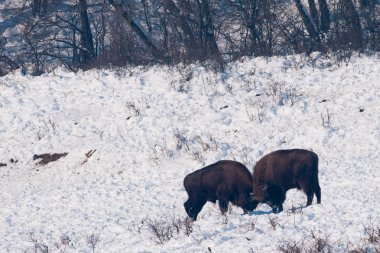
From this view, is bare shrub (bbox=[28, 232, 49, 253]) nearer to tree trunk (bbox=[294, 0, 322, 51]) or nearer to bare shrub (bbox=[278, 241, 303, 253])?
bare shrub (bbox=[278, 241, 303, 253])

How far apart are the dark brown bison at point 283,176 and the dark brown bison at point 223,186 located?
0.15m

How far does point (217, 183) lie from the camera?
11.5 metres

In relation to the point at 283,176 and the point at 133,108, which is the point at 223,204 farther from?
the point at 133,108

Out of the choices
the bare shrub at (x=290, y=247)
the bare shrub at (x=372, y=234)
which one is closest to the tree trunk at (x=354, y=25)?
the bare shrub at (x=372, y=234)

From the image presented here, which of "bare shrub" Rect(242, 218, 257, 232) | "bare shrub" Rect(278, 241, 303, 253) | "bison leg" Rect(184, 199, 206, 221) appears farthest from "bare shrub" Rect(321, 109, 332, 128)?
"bare shrub" Rect(278, 241, 303, 253)

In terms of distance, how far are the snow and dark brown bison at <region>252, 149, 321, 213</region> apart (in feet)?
1.30

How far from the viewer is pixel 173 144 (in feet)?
54.9

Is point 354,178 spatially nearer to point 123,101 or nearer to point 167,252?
point 167,252

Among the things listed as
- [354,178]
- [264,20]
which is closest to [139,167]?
[354,178]

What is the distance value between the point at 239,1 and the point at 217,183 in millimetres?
14550

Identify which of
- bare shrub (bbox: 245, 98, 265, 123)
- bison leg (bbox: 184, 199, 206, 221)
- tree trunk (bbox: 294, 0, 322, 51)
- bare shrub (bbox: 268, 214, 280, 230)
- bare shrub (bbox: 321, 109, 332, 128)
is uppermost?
tree trunk (bbox: 294, 0, 322, 51)

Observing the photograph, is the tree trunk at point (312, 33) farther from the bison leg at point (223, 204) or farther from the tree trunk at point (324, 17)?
the bison leg at point (223, 204)

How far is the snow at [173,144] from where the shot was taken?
398 inches

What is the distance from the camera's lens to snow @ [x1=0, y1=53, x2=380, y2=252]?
1012 centimetres
